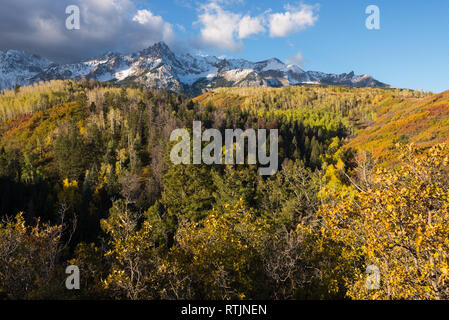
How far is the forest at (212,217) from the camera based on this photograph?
28.7 ft

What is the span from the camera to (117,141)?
10969cm

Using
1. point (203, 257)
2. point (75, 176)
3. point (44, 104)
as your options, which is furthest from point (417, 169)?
point (44, 104)

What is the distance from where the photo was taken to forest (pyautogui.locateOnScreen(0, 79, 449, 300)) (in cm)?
873

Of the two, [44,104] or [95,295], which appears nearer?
[95,295]

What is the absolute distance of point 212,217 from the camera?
16.4 meters

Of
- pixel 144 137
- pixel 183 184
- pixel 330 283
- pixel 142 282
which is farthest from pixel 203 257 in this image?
pixel 144 137

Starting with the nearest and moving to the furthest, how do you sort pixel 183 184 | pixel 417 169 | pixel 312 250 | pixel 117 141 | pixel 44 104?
1. pixel 417 169
2. pixel 312 250
3. pixel 183 184
4. pixel 117 141
5. pixel 44 104
